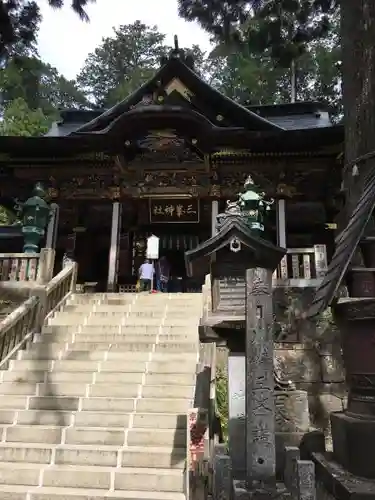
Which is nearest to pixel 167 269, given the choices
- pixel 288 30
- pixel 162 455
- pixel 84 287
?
pixel 84 287

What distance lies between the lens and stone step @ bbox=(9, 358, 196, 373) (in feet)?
22.2

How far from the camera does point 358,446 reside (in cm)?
290

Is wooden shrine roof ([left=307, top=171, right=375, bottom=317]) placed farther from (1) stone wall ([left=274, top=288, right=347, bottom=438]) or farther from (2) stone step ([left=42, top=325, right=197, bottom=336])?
(2) stone step ([left=42, top=325, right=197, bottom=336])

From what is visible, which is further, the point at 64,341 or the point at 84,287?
the point at 84,287

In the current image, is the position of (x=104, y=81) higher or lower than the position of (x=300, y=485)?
higher

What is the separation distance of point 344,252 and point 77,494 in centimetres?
379

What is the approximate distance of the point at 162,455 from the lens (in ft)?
16.9

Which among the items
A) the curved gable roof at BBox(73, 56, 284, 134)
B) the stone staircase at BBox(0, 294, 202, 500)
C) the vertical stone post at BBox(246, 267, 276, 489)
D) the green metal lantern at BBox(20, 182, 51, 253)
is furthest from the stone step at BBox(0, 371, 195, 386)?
the curved gable roof at BBox(73, 56, 284, 134)

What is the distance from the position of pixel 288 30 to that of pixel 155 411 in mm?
8316

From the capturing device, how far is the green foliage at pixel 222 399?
6389 millimetres

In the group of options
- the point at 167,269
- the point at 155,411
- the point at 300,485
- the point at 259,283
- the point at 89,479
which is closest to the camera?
the point at 300,485

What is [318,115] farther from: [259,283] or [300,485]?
[300,485]

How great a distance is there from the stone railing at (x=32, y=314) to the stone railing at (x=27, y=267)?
0.27 meters

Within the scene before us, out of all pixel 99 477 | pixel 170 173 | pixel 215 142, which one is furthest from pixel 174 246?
pixel 99 477
